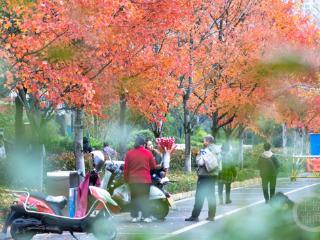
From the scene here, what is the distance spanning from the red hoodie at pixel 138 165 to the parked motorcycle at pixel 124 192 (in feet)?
2.57

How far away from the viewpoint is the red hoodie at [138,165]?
15.6 metres

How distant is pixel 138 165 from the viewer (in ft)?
51.3

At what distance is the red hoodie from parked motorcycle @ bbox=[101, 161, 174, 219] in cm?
78

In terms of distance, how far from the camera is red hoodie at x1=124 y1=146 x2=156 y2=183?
15578 millimetres

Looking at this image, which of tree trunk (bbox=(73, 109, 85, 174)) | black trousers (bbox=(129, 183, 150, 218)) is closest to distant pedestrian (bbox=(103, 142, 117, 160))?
tree trunk (bbox=(73, 109, 85, 174))

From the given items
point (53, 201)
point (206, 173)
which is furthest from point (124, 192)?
point (53, 201)

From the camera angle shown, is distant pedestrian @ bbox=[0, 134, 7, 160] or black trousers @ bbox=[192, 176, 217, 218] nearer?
black trousers @ bbox=[192, 176, 217, 218]

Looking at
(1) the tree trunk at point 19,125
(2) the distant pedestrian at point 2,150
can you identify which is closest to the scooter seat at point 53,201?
(2) the distant pedestrian at point 2,150

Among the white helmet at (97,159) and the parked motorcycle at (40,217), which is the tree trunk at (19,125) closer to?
the white helmet at (97,159)

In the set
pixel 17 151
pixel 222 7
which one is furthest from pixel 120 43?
pixel 222 7

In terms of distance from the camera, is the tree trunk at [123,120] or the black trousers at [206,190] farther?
the tree trunk at [123,120]

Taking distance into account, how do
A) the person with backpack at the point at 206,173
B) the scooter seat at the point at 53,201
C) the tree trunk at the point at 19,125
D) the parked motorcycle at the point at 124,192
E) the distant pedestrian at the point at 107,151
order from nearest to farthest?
the scooter seat at the point at 53,201
the person with backpack at the point at 206,173
the parked motorcycle at the point at 124,192
the distant pedestrian at the point at 107,151
the tree trunk at the point at 19,125

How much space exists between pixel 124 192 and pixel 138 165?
132cm

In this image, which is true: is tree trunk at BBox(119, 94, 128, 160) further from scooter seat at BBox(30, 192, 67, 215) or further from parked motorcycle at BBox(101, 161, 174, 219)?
scooter seat at BBox(30, 192, 67, 215)
